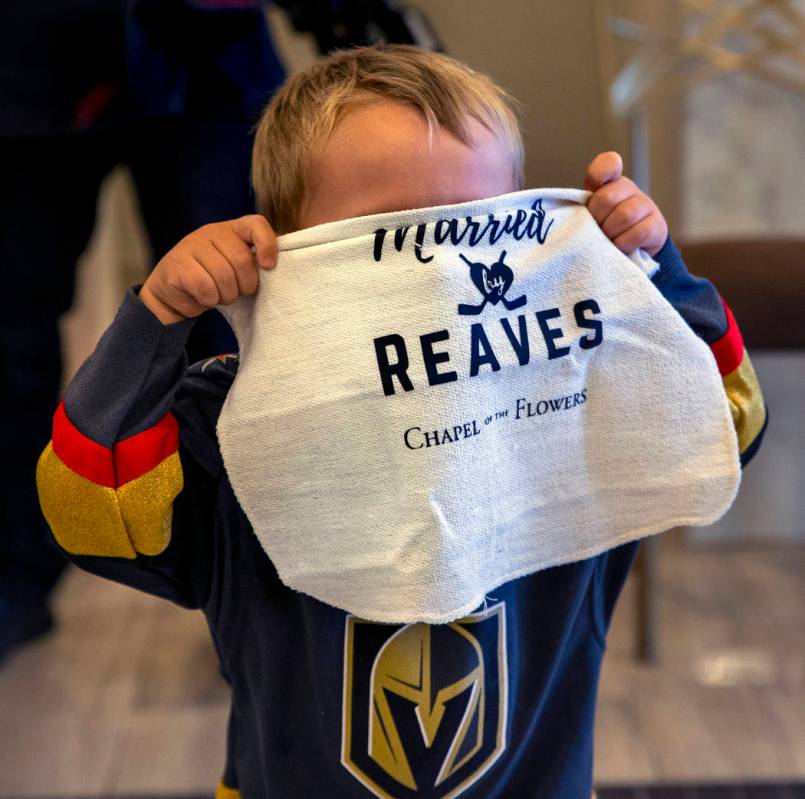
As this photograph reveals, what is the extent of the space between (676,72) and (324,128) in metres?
1.05

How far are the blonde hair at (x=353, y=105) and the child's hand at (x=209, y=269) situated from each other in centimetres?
6

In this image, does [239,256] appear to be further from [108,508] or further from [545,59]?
[545,59]

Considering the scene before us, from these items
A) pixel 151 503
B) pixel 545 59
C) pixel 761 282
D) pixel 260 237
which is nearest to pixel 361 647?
pixel 151 503

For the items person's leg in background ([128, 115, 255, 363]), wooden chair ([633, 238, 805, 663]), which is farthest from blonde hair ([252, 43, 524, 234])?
wooden chair ([633, 238, 805, 663])

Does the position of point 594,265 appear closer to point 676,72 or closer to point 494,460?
point 494,460

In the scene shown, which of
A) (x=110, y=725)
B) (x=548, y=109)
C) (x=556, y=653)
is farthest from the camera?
(x=110, y=725)

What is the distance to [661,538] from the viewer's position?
5.77 ft

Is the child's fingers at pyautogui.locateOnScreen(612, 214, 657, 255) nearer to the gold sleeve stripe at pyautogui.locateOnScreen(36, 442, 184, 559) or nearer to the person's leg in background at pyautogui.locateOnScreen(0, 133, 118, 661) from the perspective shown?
the gold sleeve stripe at pyautogui.locateOnScreen(36, 442, 184, 559)

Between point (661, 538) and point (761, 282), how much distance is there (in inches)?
25.1

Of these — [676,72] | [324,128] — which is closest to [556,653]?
[324,128]

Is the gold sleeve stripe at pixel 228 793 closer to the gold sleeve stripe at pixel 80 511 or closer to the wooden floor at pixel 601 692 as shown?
the gold sleeve stripe at pixel 80 511

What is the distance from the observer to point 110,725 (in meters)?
1.38

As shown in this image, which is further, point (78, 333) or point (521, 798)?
point (78, 333)

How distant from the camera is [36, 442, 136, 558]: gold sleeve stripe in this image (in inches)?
23.6
